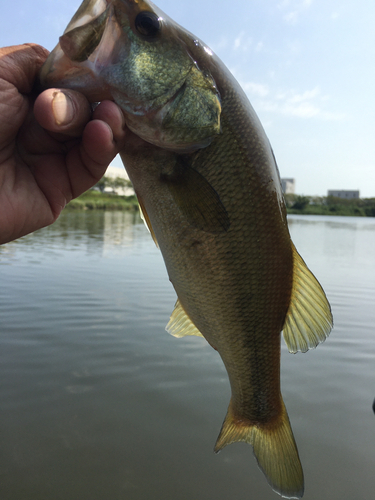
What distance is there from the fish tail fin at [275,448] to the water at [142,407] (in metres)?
1.36

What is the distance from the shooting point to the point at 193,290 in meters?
1.92

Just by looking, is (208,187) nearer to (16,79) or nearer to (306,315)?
(306,315)

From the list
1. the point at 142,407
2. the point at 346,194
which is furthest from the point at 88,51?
the point at 346,194

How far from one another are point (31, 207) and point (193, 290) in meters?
1.02

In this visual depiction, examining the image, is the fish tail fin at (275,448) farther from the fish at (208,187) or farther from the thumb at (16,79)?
the thumb at (16,79)

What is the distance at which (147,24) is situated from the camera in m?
1.64

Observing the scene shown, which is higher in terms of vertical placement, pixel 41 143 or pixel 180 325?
pixel 41 143

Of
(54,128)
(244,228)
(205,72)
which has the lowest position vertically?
(244,228)

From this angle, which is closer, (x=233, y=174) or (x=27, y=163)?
(x=233, y=174)

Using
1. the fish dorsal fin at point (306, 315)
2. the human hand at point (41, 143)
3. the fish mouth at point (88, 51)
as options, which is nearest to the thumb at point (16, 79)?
the human hand at point (41, 143)

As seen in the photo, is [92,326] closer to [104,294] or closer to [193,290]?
[104,294]

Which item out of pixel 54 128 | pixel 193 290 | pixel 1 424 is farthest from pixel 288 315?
pixel 1 424

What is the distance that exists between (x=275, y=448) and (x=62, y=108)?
2.01 m

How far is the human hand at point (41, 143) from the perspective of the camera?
5.25 ft
